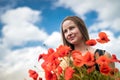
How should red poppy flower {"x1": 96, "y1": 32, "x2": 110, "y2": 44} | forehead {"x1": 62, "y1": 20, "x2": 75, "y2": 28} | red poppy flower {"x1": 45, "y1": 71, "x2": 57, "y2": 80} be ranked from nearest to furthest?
red poppy flower {"x1": 45, "y1": 71, "x2": 57, "y2": 80}
red poppy flower {"x1": 96, "y1": 32, "x2": 110, "y2": 44}
forehead {"x1": 62, "y1": 20, "x2": 75, "y2": 28}

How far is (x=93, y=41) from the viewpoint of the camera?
82.2 inches

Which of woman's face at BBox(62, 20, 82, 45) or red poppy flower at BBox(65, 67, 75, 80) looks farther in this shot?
Answer: woman's face at BBox(62, 20, 82, 45)

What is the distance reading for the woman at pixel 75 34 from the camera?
292 centimetres

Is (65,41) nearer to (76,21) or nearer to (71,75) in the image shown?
(76,21)

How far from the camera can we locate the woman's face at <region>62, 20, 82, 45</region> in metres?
2.91

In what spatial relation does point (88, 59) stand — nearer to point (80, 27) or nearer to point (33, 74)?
point (33, 74)

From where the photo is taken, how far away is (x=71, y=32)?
2.91m

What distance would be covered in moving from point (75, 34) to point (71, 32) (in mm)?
50

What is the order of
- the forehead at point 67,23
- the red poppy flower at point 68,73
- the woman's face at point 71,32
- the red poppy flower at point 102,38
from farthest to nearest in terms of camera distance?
the forehead at point 67,23 → the woman's face at point 71,32 → the red poppy flower at point 102,38 → the red poppy flower at point 68,73

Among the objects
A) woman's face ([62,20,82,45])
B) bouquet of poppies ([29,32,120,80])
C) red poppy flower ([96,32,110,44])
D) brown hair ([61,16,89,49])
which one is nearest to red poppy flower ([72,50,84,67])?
bouquet of poppies ([29,32,120,80])

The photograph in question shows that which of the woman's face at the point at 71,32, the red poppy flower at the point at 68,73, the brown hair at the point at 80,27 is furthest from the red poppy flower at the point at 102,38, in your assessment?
the brown hair at the point at 80,27

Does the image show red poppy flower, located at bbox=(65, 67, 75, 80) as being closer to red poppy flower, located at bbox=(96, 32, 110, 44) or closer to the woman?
red poppy flower, located at bbox=(96, 32, 110, 44)

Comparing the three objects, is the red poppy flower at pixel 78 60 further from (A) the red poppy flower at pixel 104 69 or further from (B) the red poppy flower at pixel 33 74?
(B) the red poppy flower at pixel 33 74

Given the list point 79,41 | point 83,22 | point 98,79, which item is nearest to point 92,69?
point 98,79
